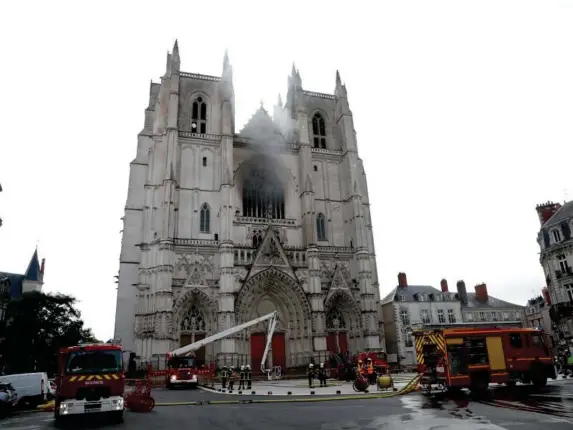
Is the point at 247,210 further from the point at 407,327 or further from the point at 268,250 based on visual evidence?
the point at 407,327

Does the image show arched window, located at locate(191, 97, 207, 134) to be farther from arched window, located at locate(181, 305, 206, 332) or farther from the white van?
the white van

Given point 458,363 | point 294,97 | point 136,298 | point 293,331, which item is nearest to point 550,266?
point 293,331

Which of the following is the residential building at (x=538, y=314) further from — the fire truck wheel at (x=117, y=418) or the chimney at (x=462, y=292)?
the fire truck wheel at (x=117, y=418)

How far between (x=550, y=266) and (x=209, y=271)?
95.0 ft

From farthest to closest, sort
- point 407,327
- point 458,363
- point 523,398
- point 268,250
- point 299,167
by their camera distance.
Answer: point 407,327 → point 299,167 → point 268,250 → point 458,363 → point 523,398

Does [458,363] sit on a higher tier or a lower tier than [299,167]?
lower

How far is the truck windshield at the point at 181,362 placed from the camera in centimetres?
2397

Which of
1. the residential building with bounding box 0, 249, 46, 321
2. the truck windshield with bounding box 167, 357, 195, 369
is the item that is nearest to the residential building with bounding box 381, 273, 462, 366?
the truck windshield with bounding box 167, 357, 195, 369

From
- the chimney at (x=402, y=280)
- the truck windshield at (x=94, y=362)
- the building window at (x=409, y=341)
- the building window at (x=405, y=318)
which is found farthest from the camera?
the chimney at (x=402, y=280)

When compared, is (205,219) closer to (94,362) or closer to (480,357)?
(94,362)

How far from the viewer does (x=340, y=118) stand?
4291 centimetres

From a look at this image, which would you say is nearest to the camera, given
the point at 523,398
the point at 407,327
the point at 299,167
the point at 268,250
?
the point at 523,398

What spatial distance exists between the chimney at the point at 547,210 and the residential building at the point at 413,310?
49.3 ft

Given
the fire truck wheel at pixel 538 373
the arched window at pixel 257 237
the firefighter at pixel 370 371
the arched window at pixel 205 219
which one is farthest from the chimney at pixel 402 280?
the fire truck wheel at pixel 538 373
